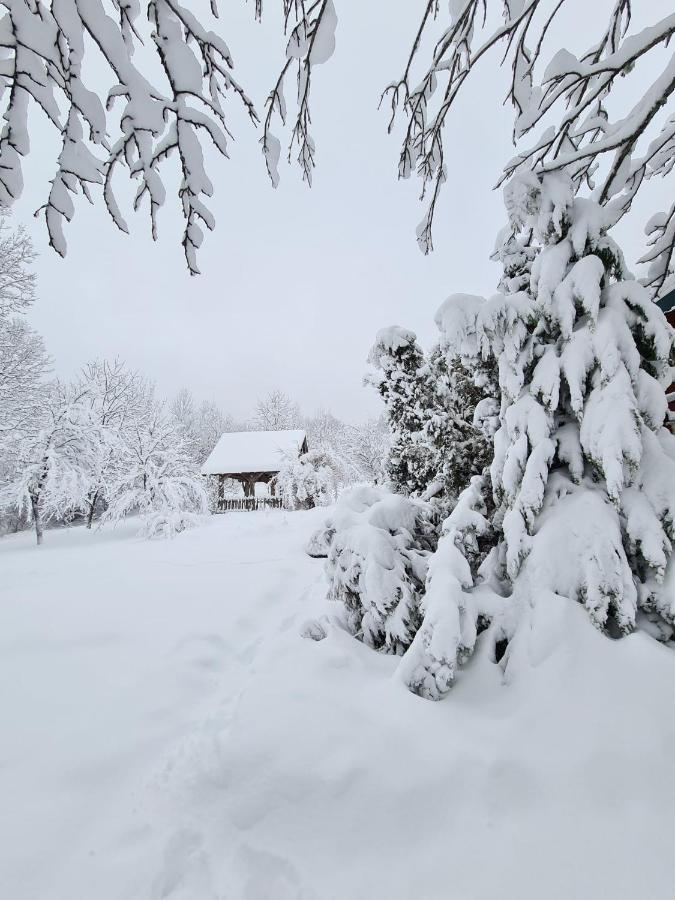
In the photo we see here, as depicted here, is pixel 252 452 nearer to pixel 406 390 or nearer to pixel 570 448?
pixel 406 390

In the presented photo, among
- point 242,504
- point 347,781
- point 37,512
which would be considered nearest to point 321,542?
point 347,781

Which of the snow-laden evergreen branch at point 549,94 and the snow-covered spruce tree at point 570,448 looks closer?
the snow-laden evergreen branch at point 549,94

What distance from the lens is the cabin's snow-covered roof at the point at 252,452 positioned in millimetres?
24031

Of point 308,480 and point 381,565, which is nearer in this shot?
point 381,565

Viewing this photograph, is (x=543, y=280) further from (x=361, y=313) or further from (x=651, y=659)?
(x=361, y=313)

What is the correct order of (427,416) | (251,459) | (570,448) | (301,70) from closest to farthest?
(301,70) → (570,448) → (427,416) → (251,459)

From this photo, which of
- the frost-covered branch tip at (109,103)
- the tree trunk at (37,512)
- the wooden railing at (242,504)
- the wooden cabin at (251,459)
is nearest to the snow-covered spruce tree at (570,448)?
the frost-covered branch tip at (109,103)

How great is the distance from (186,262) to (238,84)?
939 mm

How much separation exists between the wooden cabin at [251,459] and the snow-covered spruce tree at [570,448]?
1939cm

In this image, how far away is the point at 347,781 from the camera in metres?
1.78

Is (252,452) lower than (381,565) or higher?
lower

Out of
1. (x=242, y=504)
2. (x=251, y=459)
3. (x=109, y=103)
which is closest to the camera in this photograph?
(x=109, y=103)

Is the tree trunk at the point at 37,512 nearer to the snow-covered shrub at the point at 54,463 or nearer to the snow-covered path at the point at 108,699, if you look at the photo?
the snow-covered shrub at the point at 54,463

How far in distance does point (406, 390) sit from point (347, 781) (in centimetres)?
505
